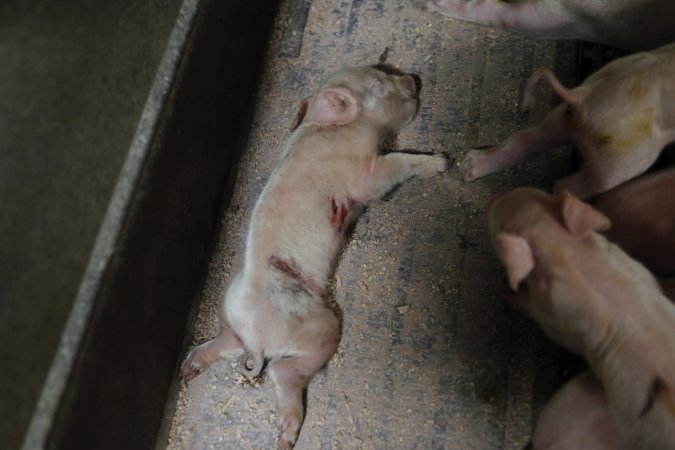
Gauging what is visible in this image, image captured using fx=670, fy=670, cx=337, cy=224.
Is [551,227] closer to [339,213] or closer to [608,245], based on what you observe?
[608,245]

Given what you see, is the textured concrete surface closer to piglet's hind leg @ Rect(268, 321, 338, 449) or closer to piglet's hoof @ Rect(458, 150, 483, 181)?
piglet's hind leg @ Rect(268, 321, 338, 449)

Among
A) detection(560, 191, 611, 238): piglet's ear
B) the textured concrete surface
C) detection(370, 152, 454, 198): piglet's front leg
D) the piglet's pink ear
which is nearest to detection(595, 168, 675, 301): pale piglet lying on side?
detection(560, 191, 611, 238): piglet's ear

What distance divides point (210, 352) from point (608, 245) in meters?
1.38

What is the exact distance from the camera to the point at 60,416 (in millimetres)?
1785

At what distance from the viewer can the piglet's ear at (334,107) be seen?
8.13ft

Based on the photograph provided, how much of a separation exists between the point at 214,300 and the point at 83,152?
0.78m

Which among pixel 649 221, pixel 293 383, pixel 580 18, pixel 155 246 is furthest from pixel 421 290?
pixel 580 18

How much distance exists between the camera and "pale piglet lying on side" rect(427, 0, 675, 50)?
2424 millimetres

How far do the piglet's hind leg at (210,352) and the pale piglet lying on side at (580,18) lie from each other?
1591 mm

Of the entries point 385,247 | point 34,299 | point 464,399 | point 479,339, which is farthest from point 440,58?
Result: point 34,299

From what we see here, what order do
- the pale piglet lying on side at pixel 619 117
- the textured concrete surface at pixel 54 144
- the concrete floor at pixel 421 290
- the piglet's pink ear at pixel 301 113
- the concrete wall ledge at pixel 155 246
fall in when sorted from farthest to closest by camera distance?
the piglet's pink ear at pixel 301 113, the textured concrete surface at pixel 54 144, the concrete floor at pixel 421 290, the pale piglet lying on side at pixel 619 117, the concrete wall ledge at pixel 155 246

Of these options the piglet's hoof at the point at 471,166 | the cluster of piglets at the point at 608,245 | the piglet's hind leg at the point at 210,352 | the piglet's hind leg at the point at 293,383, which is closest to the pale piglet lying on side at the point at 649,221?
the cluster of piglets at the point at 608,245

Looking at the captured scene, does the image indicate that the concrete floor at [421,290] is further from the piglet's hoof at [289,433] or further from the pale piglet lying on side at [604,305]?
the pale piglet lying on side at [604,305]

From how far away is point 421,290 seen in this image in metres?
2.40
